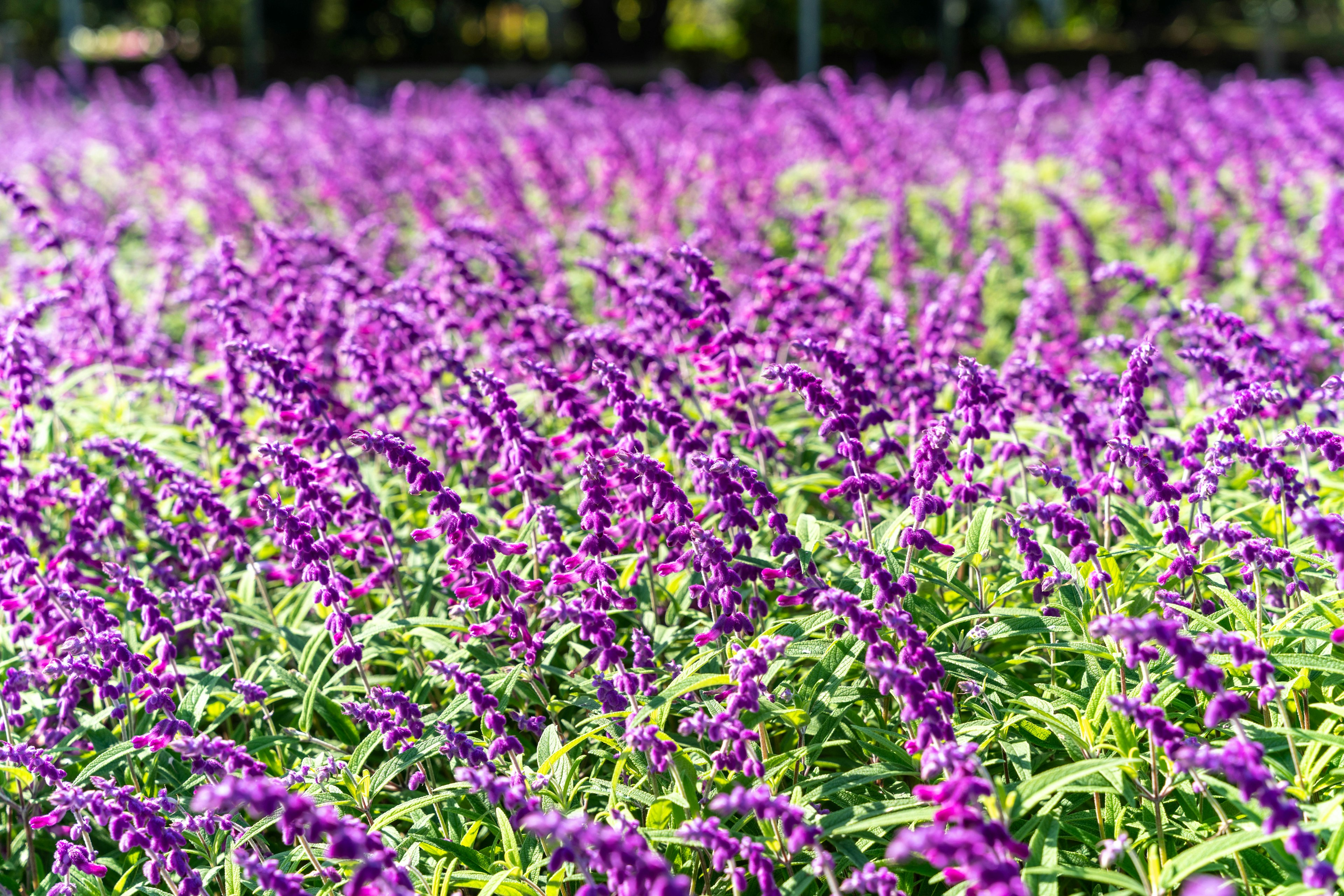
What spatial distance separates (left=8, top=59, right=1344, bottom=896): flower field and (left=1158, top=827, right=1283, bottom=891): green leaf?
0.04 ft

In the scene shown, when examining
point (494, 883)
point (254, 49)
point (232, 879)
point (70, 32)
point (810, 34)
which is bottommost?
point (232, 879)

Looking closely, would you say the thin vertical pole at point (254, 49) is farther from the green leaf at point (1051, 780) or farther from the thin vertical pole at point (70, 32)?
the green leaf at point (1051, 780)

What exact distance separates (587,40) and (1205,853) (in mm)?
47516

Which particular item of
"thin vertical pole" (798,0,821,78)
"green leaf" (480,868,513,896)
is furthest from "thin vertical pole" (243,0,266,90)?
"green leaf" (480,868,513,896)

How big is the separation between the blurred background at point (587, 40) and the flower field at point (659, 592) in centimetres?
3130

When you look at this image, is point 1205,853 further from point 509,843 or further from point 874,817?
point 509,843

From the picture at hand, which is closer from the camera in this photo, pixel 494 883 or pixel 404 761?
pixel 494 883

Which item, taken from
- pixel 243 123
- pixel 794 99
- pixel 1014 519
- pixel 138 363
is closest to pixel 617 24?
pixel 243 123

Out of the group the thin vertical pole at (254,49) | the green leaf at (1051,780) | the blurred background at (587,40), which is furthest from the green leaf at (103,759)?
the thin vertical pole at (254,49)

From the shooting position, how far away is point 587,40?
46969mm

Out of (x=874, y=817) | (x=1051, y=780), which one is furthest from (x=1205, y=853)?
(x=874, y=817)

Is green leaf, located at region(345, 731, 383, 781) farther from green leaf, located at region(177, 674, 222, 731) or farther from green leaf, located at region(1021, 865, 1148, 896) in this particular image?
green leaf, located at region(1021, 865, 1148, 896)

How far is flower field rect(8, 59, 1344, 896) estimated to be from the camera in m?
3.19

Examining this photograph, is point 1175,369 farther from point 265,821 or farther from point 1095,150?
point 265,821
